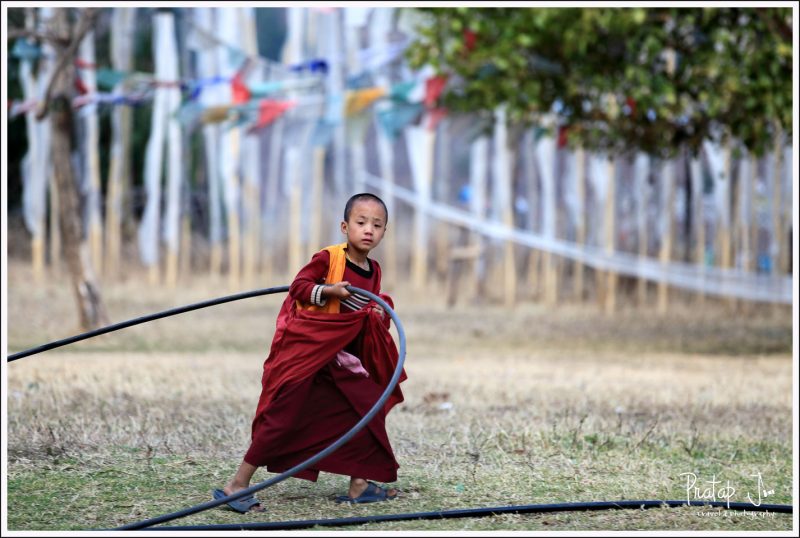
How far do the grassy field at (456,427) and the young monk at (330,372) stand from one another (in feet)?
0.68

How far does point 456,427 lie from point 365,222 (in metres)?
2.53

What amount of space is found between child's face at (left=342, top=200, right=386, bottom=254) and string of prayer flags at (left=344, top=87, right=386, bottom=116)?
10.2m

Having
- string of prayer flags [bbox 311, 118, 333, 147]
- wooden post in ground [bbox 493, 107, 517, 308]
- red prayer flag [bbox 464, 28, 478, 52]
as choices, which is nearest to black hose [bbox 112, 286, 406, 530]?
red prayer flag [bbox 464, 28, 478, 52]

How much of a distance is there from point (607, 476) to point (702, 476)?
484 mm

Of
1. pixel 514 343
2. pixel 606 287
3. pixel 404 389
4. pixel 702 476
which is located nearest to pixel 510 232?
pixel 606 287

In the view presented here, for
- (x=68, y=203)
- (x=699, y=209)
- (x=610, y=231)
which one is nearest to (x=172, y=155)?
(x=68, y=203)

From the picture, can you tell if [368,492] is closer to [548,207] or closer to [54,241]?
[548,207]

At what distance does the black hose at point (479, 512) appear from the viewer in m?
4.25

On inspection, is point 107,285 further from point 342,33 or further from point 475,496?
point 475,496

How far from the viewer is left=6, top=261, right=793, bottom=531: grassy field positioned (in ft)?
15.7

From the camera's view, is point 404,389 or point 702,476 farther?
point 404,389

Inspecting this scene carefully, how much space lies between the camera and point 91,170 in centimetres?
1727

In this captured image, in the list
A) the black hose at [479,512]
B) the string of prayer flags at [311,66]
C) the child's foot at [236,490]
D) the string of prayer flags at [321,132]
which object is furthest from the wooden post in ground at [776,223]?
the child's foot at [236,490]
